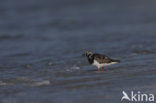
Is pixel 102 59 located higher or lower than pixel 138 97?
higher

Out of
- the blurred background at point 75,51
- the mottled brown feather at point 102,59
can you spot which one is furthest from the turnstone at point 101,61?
the blurred background at point 75,51

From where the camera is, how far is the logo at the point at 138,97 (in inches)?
289

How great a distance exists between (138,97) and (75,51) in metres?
5.51

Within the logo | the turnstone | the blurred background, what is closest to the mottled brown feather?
the turnstone

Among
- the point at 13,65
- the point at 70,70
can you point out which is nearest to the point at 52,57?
the point at 13,65

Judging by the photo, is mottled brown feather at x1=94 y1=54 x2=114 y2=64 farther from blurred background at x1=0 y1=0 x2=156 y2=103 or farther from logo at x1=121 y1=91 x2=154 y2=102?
logo at x1=121 y1=91 x2=154 y2=102

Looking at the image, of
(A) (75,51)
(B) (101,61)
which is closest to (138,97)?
(B) (101,61)

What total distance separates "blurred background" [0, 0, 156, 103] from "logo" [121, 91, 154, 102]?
116mm

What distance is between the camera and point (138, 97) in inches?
295

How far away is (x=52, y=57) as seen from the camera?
12062 mm

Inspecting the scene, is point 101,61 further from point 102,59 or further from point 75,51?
point 75,51

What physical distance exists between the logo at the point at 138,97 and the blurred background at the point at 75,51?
12 centimetres

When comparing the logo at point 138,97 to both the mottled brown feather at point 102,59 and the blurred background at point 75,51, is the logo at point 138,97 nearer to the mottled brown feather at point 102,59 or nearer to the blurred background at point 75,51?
Answer: the blurred background at point 75,51

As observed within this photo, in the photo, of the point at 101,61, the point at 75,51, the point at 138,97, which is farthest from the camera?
the point at 75,51
